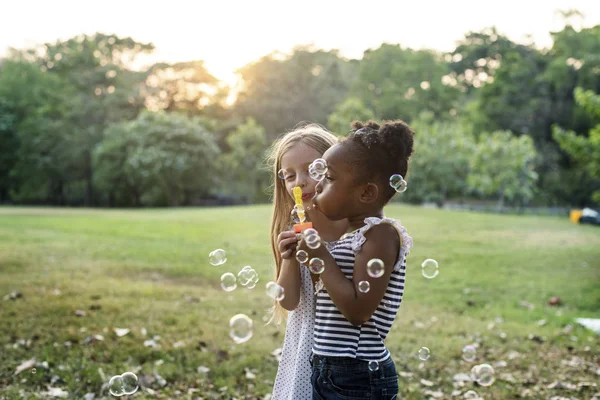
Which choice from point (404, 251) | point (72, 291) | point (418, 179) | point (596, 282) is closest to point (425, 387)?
point (404, 251)

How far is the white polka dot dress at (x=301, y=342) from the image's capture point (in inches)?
85.8

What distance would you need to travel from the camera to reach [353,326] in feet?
6.31

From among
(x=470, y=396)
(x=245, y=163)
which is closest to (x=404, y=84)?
(x=245, y=163)

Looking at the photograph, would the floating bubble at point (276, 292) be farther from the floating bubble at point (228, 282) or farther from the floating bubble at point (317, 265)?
the floating bubble at point (228, 282)

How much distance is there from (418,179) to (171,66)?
11.4 m

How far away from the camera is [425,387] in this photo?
4383mm

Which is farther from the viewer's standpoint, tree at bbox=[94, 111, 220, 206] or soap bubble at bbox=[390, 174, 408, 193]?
tree at bbox=[94, 111, 220, 206]

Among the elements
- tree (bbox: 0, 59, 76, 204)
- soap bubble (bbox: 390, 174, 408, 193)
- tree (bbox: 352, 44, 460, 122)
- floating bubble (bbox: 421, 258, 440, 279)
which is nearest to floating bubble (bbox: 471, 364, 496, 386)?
floating bubble (bbox: 421, 258, 440, 279)

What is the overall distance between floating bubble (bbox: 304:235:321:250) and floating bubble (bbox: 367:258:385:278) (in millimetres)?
161

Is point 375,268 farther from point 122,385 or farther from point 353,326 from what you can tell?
point 122,385

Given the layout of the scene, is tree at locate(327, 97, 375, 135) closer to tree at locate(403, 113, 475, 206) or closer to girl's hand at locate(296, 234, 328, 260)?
tree at locate(403, 113, 475, 206)

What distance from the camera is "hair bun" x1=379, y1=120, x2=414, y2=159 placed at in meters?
1.86

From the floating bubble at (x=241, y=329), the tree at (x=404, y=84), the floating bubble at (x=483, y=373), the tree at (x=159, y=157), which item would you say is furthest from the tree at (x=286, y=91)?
the floating bubble at (x=241, y=329)

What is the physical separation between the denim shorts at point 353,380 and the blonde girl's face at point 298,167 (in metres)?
0.70
